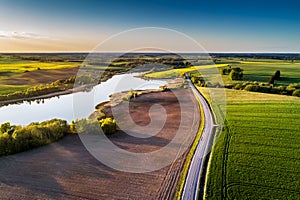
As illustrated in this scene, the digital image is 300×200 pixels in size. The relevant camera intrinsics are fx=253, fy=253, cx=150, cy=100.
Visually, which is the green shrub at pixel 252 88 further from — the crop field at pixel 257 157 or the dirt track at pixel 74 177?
the dirt track at pixel 74 177

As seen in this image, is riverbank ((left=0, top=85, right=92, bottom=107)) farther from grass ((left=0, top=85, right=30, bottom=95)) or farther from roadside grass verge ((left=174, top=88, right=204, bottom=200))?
roadside grass verge ((left=174, top=88, right=204, bottom=200))

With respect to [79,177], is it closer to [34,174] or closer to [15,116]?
[34,174]

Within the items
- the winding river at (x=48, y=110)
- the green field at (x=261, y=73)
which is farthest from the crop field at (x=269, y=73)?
the winding river at (x=48, y=110)

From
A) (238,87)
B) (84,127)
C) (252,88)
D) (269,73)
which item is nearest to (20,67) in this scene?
(238,87)

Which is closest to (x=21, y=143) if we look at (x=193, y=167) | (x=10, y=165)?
(x=10, y=165)

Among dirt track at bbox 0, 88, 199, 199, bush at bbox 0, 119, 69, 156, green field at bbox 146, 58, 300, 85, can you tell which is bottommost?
dirt track at bbox 0, 88, 199, 199

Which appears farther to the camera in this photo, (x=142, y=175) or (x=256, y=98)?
(x=256, y=98)

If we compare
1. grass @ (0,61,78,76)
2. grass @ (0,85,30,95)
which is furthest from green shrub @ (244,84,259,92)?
grass @ (0,61,78,76)
